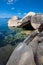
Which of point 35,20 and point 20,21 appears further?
point 20,21

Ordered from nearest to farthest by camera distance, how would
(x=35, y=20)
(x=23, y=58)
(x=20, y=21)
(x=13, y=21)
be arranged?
1. (x=23, y=58)
2. (x=35, y=20)
3. (x=20, y=21)
4. (x=13, y=21)

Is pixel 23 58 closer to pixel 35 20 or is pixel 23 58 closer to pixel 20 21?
pixel 35 20

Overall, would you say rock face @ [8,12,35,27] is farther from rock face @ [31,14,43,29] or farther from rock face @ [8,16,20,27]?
rock face @ [31,14,43,29]

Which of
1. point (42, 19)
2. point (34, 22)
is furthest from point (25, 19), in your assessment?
point (42, 19)

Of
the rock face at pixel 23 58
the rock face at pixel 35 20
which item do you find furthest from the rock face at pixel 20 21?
the rock face at pixel 23 58

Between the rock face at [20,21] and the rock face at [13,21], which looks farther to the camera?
the rock face at [13,21]

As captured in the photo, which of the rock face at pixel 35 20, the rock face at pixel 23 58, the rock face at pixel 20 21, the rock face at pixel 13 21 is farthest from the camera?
the rock face at pixel 13 21

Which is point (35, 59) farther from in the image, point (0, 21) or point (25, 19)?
point (0, 21)

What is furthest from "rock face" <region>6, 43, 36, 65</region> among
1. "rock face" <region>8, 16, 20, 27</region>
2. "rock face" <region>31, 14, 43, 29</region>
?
"rock face" <region>8, 16, 20, 27</region>

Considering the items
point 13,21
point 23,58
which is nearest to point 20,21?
point 13,21

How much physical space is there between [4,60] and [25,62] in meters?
1.05

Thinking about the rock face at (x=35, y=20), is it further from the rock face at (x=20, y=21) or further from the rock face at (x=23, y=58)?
the rock face at (x=23, y=58)

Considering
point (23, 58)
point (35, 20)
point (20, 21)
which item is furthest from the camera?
point (20, 21)

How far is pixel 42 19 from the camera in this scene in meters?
5.27
